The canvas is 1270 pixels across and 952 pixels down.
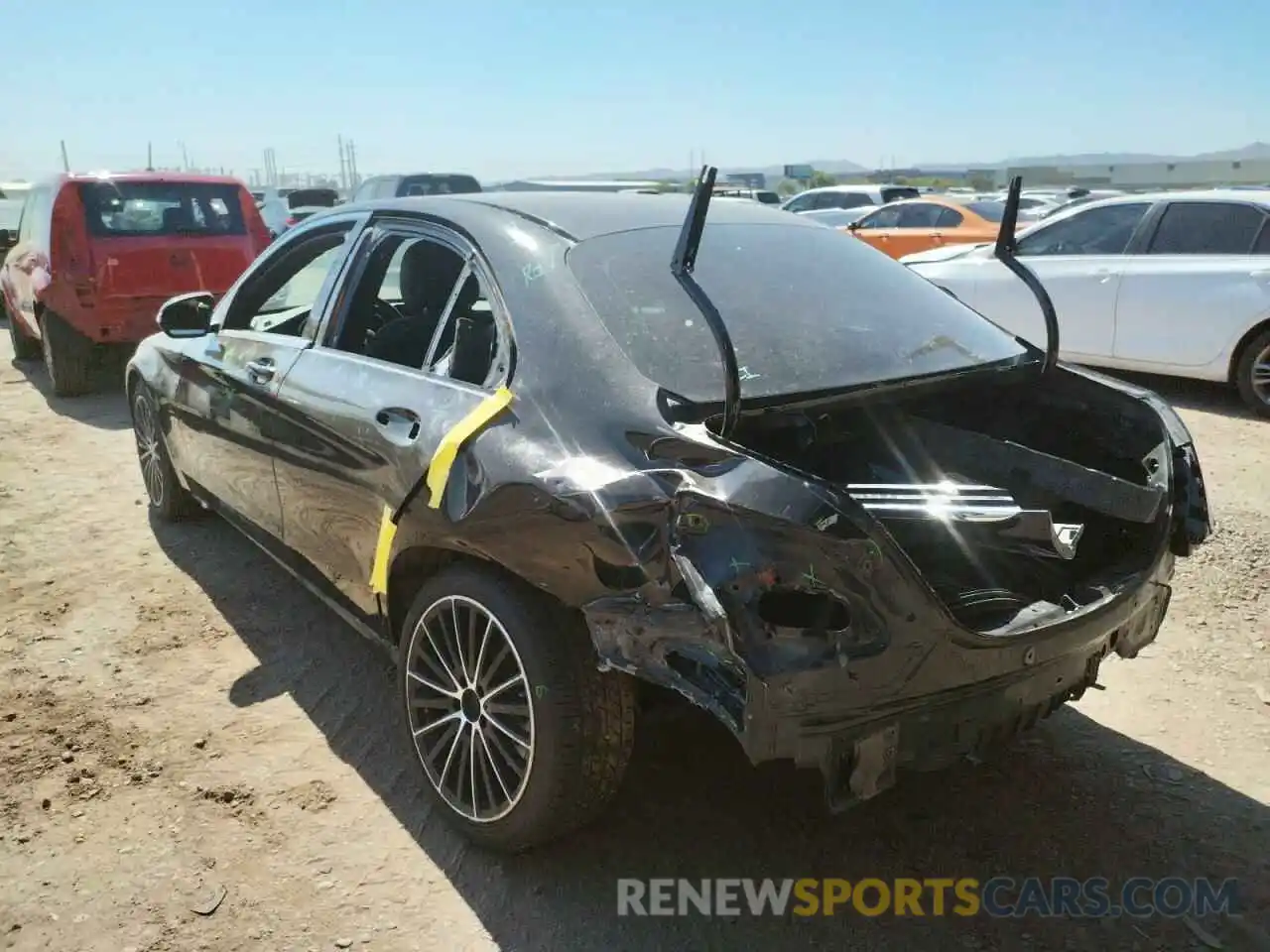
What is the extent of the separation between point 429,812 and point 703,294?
1.66 metres

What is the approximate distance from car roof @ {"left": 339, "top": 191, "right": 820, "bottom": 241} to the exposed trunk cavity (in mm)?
811

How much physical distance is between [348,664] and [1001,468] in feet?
7.77

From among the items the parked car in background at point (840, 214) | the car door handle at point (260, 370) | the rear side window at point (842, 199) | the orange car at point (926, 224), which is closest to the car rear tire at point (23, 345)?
the car door handle at point (260, 370)

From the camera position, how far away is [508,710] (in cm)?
255

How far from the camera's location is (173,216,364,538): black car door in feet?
11.8

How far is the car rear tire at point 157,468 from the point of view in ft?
16.3

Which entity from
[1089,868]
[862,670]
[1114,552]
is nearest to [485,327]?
[862,670]

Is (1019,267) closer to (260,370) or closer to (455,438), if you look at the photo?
(455,438)

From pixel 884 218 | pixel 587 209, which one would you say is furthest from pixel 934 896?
pixel 884 218

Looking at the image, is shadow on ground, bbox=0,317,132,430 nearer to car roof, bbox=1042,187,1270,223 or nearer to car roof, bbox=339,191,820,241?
car roof, bbox=339,191,820,241

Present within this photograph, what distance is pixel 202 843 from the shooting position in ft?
9.13

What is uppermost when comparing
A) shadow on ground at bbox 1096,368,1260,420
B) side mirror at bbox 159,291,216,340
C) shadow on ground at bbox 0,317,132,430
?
side mirror at bbox 159,291,216,340

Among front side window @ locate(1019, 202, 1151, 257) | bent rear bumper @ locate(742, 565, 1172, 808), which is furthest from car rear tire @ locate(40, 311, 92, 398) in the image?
bent rear bumper @ locate(742, 565, 1172, 808)

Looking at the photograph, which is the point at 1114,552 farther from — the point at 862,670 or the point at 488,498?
the point at 488,498
